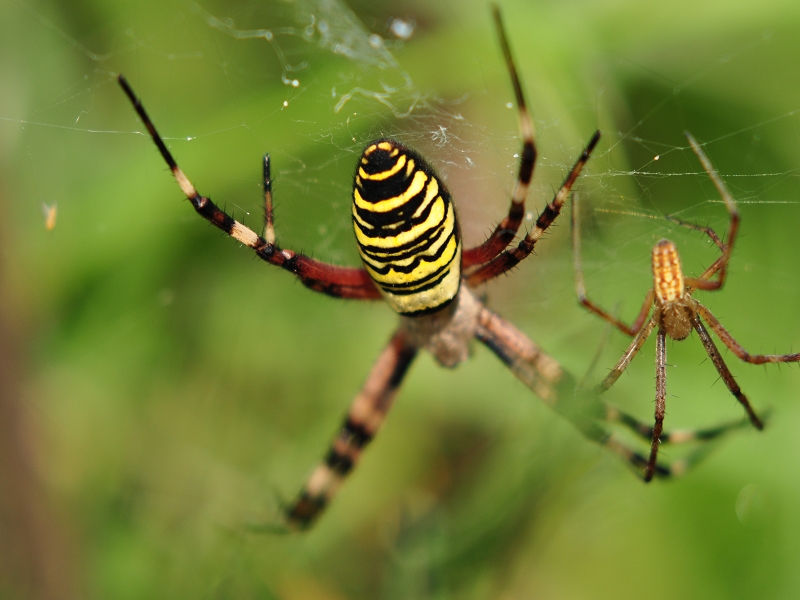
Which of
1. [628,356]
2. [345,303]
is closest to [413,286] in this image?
[345,303]

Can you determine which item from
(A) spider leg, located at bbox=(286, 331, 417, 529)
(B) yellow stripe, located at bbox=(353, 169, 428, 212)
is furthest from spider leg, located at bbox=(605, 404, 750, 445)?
(B) yellow stripe, located at bbox=(353, 169, 428, 212)

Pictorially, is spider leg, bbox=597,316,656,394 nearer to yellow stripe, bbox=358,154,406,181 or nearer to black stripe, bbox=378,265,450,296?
black stripe, bbox=378,265,450,296

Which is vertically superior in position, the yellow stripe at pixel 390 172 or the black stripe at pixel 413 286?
the yellow stripe at pixel 390 172

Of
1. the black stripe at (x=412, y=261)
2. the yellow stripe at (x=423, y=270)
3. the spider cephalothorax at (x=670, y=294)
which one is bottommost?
the spider cephalothorax at (x=670, y=294)

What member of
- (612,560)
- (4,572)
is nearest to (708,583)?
(612,560)

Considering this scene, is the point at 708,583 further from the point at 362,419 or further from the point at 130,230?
the point at 130,230

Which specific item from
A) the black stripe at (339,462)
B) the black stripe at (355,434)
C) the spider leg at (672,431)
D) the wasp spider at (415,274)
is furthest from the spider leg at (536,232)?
the black stripe at (339,462)

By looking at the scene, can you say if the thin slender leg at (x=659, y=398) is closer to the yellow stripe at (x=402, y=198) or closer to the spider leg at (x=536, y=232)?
the spider leg at (x=536, y=232)
